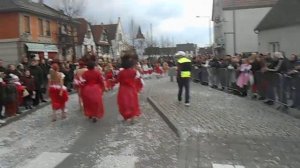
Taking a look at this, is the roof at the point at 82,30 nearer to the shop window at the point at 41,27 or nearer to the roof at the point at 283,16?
the shop window at the point at 41,27

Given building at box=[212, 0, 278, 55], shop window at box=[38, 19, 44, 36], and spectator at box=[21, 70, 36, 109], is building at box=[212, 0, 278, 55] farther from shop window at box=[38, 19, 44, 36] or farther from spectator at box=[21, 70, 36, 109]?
spectator at box=[21, 70, 36, 109]

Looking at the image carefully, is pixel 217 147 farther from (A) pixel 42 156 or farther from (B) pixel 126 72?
(B) pixel 126 72

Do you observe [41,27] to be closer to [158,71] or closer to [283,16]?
[158,71]

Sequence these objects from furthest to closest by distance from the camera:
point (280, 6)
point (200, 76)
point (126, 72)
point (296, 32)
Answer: point (280, 6), point (296, 32), point (200, 76), point (126, 72)

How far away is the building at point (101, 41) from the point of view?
82537mm

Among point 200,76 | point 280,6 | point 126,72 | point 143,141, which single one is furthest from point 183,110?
point 280,6

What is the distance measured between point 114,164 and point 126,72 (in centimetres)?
463

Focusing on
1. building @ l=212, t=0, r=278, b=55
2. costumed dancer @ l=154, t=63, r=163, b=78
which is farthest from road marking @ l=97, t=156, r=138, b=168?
building @ l=212, t=0, r=278, b=55

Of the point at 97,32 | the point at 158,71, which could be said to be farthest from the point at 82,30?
the point at 158,71

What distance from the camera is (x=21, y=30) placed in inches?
1721

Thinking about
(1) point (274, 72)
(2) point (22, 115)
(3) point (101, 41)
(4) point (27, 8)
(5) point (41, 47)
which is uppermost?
(4) point (27, 8)

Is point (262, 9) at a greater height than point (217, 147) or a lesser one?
greater

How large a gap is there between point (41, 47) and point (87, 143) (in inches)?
1545

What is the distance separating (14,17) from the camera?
143 feet
